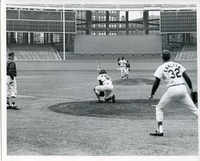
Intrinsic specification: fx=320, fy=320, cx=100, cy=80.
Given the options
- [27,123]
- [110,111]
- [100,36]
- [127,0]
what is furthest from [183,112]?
[100,36]

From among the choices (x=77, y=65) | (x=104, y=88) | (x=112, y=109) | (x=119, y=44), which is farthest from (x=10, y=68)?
(x=119, y=44)

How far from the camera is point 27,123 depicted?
5.82m

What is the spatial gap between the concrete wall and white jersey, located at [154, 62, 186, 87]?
23756mm

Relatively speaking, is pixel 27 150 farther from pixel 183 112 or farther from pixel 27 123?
pixel 183 112

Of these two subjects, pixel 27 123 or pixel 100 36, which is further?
pixel 100 36

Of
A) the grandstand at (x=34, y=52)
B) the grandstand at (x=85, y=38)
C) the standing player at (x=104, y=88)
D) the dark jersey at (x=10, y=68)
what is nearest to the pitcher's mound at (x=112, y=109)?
the standing player at (x=104, y=88)

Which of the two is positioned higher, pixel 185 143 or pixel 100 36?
pixel 100 36

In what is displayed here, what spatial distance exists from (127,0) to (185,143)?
2.80 metres

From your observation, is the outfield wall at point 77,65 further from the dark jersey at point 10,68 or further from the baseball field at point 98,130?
the dark jersey at point 10,68

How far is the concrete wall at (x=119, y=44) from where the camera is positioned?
29781 millimetres

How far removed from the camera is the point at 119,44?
3042 cm

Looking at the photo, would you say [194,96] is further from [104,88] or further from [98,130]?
[104,88]

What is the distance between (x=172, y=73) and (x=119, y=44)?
2562 centimetres
